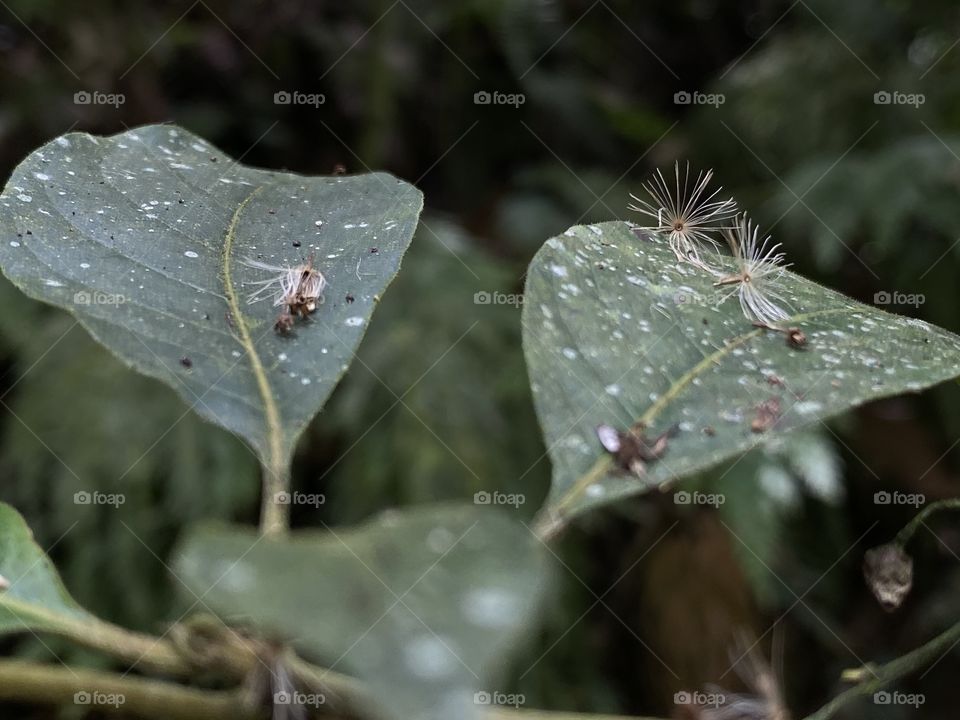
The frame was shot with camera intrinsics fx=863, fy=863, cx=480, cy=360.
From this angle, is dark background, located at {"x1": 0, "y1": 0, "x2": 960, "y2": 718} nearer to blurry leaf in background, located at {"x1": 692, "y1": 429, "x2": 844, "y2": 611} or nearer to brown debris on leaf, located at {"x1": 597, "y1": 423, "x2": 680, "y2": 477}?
blurry leaf in background, located at {"x1": 692, "y1": 429, "x2": 844, "y2": 611}

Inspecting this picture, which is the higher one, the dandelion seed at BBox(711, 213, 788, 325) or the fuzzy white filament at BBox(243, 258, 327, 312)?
the dandelion seed at BBox(711, 213, 788, 325)

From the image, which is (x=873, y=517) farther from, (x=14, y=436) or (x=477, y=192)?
(x=14, y=436)

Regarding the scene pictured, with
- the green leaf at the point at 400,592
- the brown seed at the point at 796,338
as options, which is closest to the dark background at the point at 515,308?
the brown seed at the point at 796,338

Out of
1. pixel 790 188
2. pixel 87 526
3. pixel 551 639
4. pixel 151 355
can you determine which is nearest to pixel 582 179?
pixel 790 188
